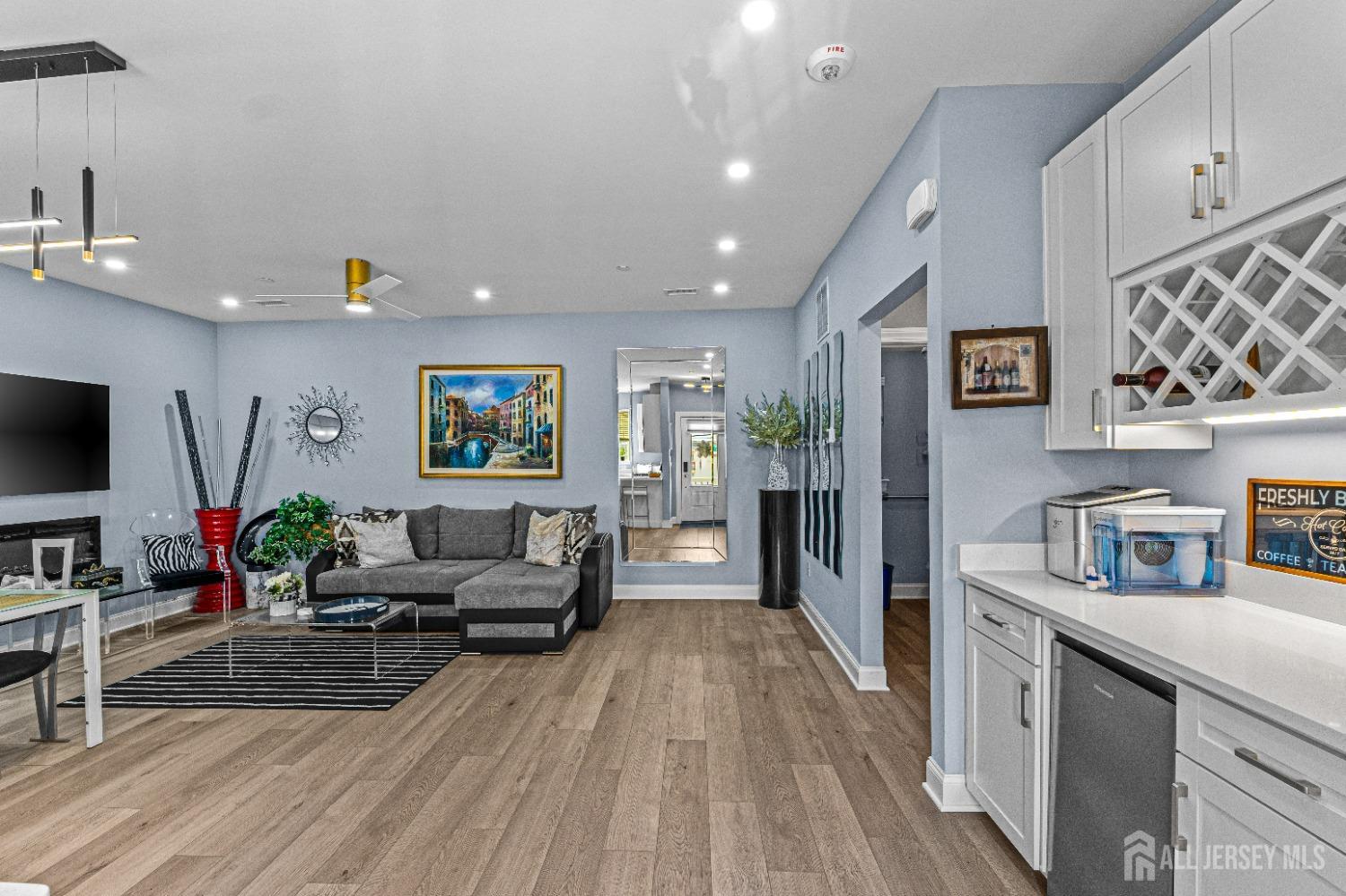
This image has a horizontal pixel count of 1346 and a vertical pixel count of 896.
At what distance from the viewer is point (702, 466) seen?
20.0ft

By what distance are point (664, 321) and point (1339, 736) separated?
18.1ft

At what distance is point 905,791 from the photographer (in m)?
2.59

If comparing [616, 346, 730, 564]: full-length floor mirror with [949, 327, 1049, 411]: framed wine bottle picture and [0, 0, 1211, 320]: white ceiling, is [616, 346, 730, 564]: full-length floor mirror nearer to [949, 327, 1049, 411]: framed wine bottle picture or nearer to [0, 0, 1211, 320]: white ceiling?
[0, 0, 1211, 320]: white ceiling

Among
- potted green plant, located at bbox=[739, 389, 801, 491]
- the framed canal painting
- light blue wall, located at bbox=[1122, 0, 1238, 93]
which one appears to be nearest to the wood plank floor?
potted green plant, located at bbox=[739, 389, 801, 491]

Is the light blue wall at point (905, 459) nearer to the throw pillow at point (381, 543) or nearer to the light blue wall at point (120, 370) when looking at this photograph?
the throw pillow at point (381, 543)

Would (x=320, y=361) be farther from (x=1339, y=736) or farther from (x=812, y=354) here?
(x=1339, y=736)

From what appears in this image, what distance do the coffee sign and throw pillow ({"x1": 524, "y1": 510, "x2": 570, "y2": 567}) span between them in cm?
422

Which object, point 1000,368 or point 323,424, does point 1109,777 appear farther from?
point 323,424

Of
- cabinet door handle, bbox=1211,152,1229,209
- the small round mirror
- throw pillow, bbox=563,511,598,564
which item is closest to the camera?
cabinet door handle, bbox=1211,152,1229,209

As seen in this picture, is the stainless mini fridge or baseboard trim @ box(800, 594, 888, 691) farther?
baseboard trim @ box(800, 594, 888, 691)

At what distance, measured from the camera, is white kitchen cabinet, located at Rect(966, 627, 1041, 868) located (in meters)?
1.97

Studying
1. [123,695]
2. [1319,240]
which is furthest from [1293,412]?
[123,695]

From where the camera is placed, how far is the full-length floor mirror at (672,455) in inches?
240

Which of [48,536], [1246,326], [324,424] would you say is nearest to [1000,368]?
[1246,326]
